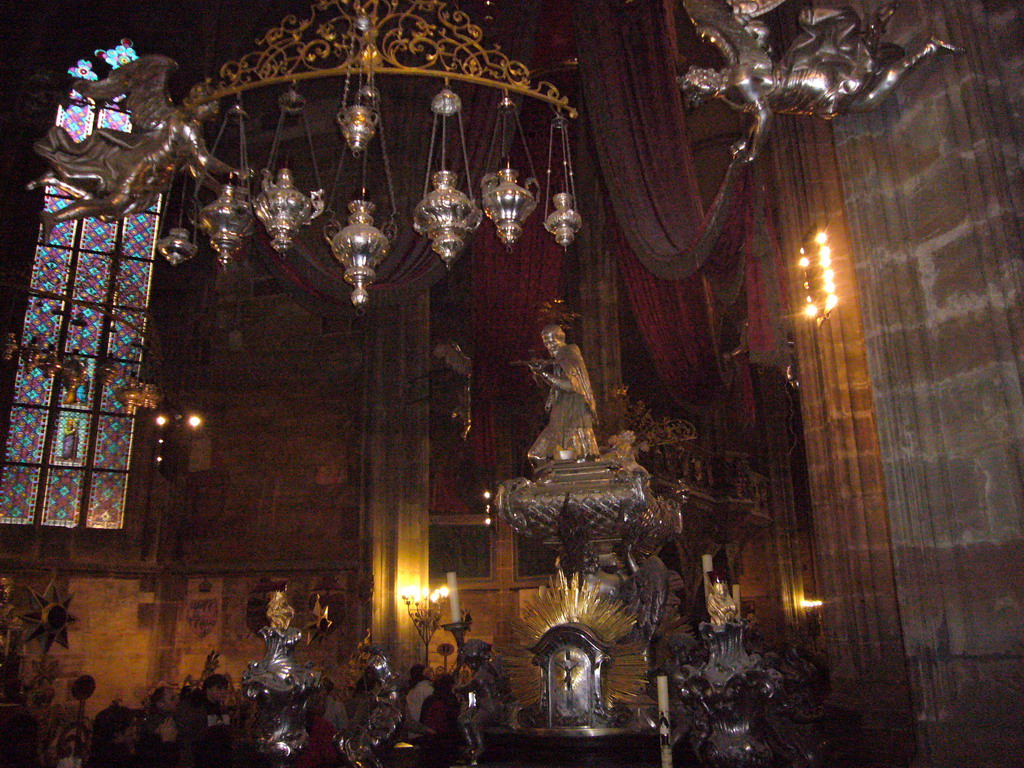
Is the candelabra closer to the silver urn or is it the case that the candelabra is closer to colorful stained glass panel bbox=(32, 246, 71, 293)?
colorful stained glass panel bbox=(32, 246, 71, 293)

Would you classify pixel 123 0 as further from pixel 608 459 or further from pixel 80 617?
pixel 608 459

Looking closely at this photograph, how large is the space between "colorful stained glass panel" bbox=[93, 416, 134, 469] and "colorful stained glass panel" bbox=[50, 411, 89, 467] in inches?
8.1

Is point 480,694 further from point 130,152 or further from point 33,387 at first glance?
point 33,387

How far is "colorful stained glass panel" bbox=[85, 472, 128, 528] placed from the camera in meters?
13.1

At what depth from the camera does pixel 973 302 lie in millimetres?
2691

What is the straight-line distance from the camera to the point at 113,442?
13539 millimetres

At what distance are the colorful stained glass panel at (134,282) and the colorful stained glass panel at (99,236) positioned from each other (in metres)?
0.37

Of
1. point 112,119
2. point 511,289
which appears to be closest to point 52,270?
point 112,119

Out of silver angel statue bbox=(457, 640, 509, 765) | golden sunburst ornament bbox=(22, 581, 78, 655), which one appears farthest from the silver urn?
golden sunburst ornament bbox=(22, 581, 78, 655)

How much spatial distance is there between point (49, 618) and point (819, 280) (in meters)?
11.0

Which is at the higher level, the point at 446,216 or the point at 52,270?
the point at 52,270

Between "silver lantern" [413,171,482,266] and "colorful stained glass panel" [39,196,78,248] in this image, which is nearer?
"silver lantern" [413,171,482,266]

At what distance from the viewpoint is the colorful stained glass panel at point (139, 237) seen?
14336 millimetres

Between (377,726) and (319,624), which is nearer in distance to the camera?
(377,726)
